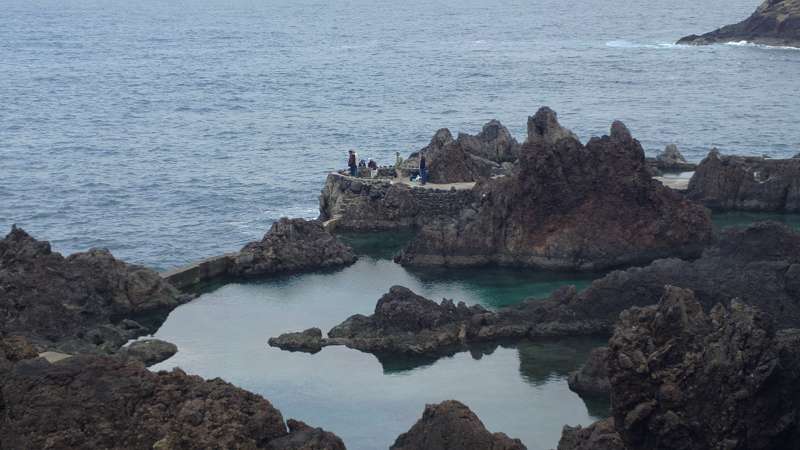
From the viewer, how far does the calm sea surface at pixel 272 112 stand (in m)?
77.8

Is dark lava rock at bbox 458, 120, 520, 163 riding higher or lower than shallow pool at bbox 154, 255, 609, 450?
higher

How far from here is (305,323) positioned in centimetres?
5200

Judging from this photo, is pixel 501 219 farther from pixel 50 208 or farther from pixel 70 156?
pixel 70 156

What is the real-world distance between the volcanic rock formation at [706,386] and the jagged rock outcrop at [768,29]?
116 metres

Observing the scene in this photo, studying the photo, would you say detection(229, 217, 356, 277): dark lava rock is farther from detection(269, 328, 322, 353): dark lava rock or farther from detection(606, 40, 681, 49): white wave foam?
detection(606, 40, 681, 49): white wave foam

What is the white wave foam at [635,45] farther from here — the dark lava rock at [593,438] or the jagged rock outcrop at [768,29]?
the dark lava rock at [593,438]

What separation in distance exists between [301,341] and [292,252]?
10082 mm

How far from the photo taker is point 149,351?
47938 mm

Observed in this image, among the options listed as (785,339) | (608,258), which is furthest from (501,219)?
(785,339)

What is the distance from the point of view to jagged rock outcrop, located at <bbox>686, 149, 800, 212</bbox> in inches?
2559

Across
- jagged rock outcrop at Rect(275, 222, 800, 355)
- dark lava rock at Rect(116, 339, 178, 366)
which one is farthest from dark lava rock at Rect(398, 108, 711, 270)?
dark lava rock at Rect(116, 339, 178, 366)

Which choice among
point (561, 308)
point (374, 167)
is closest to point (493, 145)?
point (374, 167)

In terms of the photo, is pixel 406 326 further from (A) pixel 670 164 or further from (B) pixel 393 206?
(A) pixel 670 164

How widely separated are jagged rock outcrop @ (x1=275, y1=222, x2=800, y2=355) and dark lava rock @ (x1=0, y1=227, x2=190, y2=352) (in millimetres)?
7070
